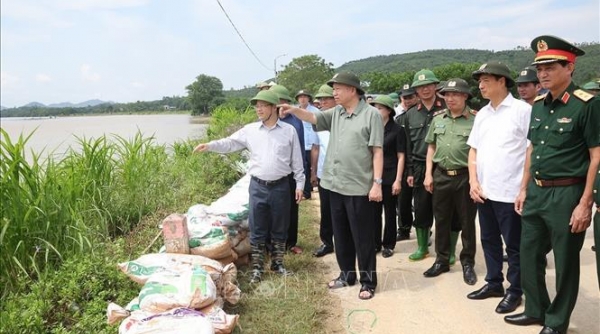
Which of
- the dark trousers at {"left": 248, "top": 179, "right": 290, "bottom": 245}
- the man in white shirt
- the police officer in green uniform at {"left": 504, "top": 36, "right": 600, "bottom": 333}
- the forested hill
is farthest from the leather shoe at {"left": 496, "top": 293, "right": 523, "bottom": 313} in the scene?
the forested hill

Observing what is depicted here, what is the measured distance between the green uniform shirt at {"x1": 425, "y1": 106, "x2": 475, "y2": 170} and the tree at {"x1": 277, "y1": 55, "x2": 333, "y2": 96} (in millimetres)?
42926

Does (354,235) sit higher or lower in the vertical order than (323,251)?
higher

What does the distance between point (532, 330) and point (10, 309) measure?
3.26 meters

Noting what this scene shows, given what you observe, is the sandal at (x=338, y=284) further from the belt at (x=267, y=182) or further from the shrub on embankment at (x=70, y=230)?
the shrub on embankment at (x=70, y=230)

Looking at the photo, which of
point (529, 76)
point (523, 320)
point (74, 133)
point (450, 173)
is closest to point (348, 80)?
point (450, 173)

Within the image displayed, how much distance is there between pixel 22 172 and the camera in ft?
10.7

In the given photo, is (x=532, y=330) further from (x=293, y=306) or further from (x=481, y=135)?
(x=293, y=306)

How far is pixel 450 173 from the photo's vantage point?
3.53 meters

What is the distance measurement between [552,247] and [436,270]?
4.08ft

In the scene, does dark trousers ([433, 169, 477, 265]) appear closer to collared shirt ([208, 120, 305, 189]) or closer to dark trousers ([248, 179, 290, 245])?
collared shirt ([208, 120, 305, 189])

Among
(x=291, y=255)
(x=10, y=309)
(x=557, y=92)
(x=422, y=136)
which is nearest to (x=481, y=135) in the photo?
(x=557, y=92)

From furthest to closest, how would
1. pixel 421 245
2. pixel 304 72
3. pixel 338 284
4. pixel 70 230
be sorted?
pixel 304 72
pixel 421 245
pixel 338 284
pixel 70 230

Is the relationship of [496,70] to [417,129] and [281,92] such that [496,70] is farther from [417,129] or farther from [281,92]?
[281,92]

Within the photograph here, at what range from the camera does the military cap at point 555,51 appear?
2.42 metres
